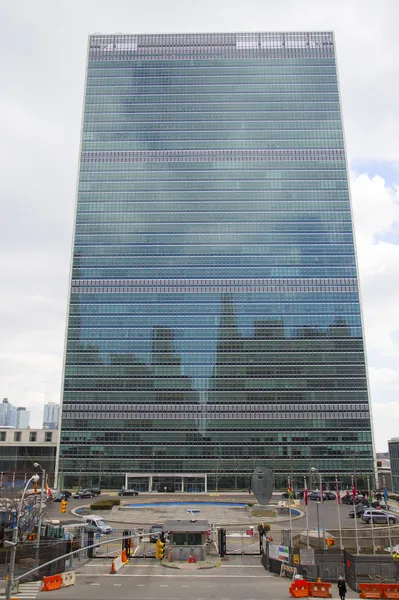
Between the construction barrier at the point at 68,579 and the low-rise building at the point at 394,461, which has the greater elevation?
the low-rise building at the point at 394,461

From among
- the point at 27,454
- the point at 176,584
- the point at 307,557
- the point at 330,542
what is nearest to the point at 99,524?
the point at 176,584

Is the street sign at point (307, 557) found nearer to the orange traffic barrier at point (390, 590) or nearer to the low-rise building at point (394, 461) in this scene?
the orange traffic barrier at point (390, 590)

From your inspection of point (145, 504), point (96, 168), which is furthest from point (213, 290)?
point (145, 504)

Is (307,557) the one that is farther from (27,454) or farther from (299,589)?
(27,454)

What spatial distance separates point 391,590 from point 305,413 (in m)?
102

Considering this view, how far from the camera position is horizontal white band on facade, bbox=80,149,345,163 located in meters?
154

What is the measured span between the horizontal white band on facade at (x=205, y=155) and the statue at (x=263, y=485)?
102m

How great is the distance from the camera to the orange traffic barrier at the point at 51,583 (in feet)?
121

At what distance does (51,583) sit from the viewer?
37.2 meters

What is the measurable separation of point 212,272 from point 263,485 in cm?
7695

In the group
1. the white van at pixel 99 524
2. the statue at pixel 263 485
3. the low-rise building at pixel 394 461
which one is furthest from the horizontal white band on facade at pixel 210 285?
the white van at pixel 99 524

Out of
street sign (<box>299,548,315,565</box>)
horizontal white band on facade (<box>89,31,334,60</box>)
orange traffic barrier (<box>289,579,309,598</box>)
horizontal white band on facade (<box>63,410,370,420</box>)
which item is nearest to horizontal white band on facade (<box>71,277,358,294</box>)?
horizontal white band on facade (<box>63,410,370,420</box>)

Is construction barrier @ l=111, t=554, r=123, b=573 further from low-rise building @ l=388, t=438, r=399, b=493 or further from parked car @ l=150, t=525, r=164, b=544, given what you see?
low-rise building @ l=388, t=438, r=399, b=493

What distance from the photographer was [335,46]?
537 ft
